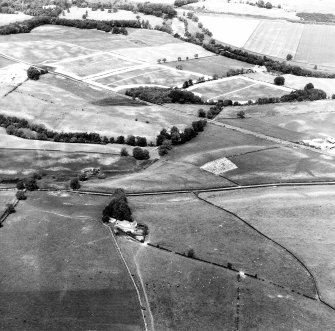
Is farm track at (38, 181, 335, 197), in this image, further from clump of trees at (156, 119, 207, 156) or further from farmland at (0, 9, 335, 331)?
clump of trees at (156, 119, 207, 156)

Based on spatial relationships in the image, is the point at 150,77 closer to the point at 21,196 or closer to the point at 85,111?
the point at 85,111

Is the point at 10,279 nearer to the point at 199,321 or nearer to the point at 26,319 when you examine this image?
the point at 26,319

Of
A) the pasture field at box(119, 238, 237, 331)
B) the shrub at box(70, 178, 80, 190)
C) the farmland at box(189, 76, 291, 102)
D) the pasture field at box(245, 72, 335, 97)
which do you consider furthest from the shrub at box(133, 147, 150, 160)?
the pasture field at box(245, 72, 335, 97)

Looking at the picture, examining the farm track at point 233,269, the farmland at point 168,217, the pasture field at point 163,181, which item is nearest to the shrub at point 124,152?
the farmland at point 168,217

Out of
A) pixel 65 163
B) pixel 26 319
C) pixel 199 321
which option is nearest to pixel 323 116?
pixel 65 163

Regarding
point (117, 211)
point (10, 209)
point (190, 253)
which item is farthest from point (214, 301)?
point (10, 209)
